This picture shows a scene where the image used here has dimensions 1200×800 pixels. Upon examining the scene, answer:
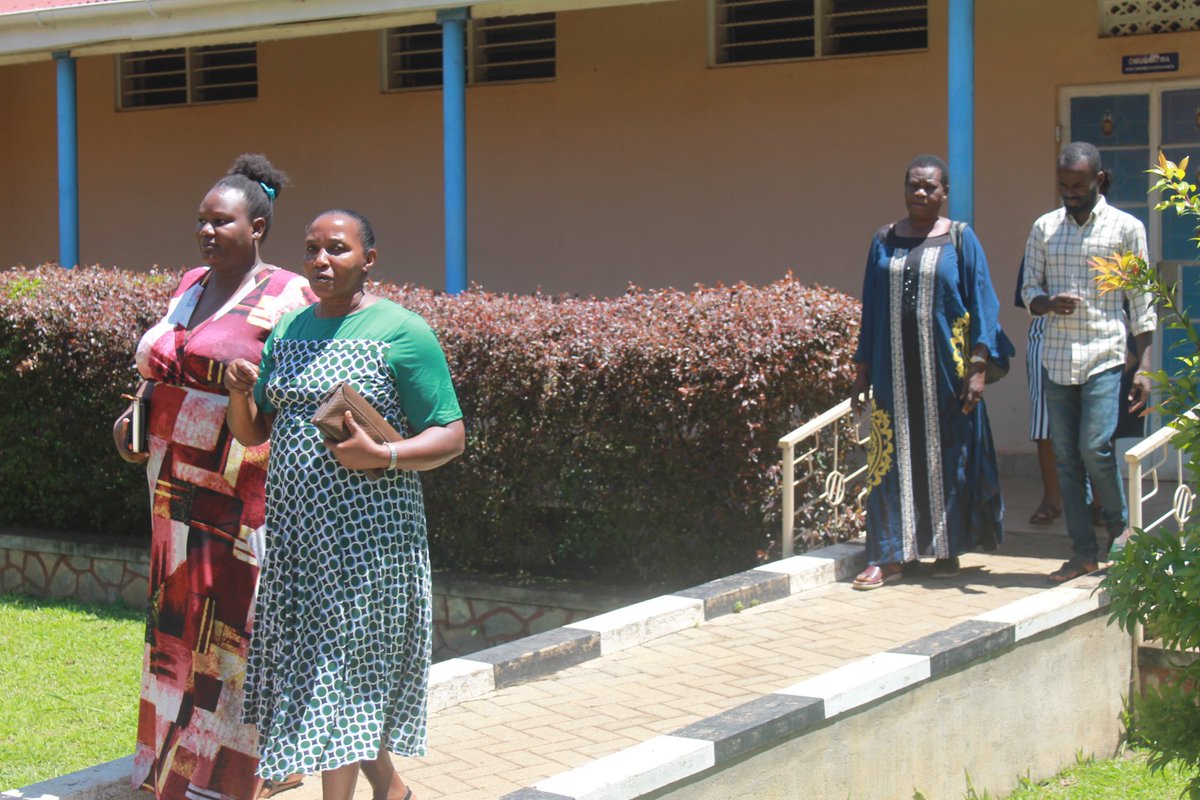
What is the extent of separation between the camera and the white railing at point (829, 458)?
6801 mm

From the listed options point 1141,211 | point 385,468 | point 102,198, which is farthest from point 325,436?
point 102,198

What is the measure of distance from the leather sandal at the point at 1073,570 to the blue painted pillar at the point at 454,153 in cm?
455

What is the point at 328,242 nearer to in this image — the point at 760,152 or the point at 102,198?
the point at 760,152

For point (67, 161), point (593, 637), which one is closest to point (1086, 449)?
point (593, 637)

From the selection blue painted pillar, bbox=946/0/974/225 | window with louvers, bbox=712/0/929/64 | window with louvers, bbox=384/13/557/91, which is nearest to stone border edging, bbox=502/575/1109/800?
blue painted pillar, bbox=946/0/974/225

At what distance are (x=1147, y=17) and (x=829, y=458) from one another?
153 inches

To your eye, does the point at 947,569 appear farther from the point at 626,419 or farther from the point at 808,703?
the point at 808,703

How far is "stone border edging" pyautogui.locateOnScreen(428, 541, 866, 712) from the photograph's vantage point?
5.37 meters

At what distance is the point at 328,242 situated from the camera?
395cm

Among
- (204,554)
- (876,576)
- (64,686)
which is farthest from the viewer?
(64,686)

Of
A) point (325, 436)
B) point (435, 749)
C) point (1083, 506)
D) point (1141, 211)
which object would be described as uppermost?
point (1141, 211)

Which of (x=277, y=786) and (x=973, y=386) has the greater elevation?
(x=973, y=386)

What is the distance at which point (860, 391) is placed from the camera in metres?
6.68

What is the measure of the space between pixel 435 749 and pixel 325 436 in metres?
1.52
